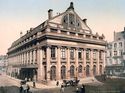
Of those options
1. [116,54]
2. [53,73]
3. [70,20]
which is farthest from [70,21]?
[116,54]

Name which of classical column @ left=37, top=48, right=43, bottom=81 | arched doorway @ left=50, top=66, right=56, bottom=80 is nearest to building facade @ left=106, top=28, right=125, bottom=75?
arched doorway @ left=50, top=66, right=56, bottom=80

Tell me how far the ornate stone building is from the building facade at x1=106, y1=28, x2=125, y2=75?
17.3m

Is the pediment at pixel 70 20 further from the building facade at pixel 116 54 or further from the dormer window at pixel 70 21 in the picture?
the building facade at pixel 116 54

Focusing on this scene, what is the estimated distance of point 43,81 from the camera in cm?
3947

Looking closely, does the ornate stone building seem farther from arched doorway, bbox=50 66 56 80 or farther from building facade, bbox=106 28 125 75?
building facade, bbox=106 28 125 75

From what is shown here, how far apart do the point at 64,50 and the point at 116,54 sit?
32156mm

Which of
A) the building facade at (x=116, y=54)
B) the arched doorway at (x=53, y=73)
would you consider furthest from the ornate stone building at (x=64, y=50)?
the building facade at (x=116, y=54)

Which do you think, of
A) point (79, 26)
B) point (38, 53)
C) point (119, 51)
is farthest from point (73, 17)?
point (119, 51)

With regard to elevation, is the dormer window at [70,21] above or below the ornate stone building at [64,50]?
above

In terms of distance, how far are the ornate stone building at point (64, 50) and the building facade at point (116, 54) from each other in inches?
682

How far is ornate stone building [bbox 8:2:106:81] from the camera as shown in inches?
1580

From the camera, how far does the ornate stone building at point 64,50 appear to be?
40125 mm

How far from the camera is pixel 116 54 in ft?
225

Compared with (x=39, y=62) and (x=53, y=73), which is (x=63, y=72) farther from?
(x=39, y=62)
